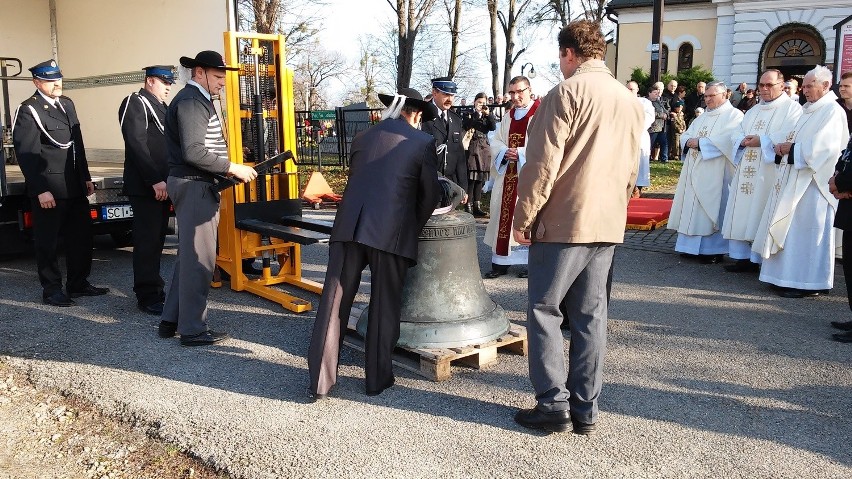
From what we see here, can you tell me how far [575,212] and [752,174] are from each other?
4677mm

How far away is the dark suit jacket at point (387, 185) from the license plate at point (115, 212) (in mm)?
4170

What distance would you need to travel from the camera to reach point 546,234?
3625 millimetres

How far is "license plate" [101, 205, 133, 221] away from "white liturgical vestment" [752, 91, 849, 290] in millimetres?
5991

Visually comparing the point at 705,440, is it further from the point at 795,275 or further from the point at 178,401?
the point at 795,275

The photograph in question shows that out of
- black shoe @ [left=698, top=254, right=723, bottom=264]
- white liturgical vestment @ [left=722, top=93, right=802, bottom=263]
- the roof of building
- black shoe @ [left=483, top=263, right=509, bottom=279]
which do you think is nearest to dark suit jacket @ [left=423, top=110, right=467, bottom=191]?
black shoe @ [left=483, top=263, right=509, bottom=279]

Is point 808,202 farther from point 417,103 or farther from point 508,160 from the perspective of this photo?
point 417,103

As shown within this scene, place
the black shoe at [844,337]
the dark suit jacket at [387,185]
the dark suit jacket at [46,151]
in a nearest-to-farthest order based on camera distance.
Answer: the dark suit jacket at [387,185] → the black shoe at [844,337] → the dark suit jacket at [46,151]

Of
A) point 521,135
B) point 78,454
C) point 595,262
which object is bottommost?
point 78,454

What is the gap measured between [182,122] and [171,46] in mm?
3262

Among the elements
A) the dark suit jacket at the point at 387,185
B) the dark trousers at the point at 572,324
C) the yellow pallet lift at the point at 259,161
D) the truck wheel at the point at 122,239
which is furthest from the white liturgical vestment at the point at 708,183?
the truck wheel at the point at 122,239

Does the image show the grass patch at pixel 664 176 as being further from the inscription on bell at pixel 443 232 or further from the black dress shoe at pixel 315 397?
the black dress shoe at pixel 315 397

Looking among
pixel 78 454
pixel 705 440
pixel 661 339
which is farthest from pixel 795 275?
pixel 78 454

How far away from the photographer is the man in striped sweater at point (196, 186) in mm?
Result: 4922

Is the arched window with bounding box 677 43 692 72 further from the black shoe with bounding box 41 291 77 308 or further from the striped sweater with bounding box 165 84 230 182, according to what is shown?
the striped sweater with bounding box 165 84 230 182
